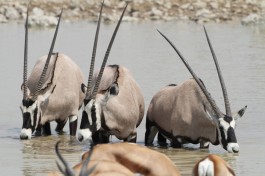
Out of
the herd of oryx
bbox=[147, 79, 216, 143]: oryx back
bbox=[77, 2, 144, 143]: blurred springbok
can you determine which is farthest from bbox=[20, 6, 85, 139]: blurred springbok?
bbox=[147, 79, 216, 143]: oryx back

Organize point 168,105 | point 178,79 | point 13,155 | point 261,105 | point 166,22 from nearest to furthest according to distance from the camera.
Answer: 1. point 13,155
2. point 168,105
3. point 261,105
4. point 178,79
5. point 166,22

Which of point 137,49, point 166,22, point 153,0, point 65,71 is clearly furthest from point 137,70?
point 153,0

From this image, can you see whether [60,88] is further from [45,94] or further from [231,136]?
[231,136]

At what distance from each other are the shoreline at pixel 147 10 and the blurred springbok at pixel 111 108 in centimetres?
2103

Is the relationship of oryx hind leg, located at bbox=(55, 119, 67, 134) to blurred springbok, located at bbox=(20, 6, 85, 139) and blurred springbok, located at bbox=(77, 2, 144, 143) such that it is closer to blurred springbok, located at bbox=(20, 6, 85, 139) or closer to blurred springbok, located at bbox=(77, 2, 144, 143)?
blurred springbok, located at bbox=(20, 6, 85, 139)

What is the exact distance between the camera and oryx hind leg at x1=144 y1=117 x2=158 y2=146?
10.2 meters

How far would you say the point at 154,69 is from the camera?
1783 centimetres

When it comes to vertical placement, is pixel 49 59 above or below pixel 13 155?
above

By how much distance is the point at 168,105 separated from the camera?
10.0 metres

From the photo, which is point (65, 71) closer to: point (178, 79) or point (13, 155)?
point (13, 155)

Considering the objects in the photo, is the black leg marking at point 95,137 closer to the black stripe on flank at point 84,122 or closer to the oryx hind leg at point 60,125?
the black stripe on flank at point 84,122

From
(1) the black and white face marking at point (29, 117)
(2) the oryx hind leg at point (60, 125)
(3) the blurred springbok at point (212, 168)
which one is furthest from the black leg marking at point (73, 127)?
(3) the blurred springbok at point (212, 168)

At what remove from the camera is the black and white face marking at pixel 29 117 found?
10156mm

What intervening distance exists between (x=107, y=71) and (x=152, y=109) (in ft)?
2.00
